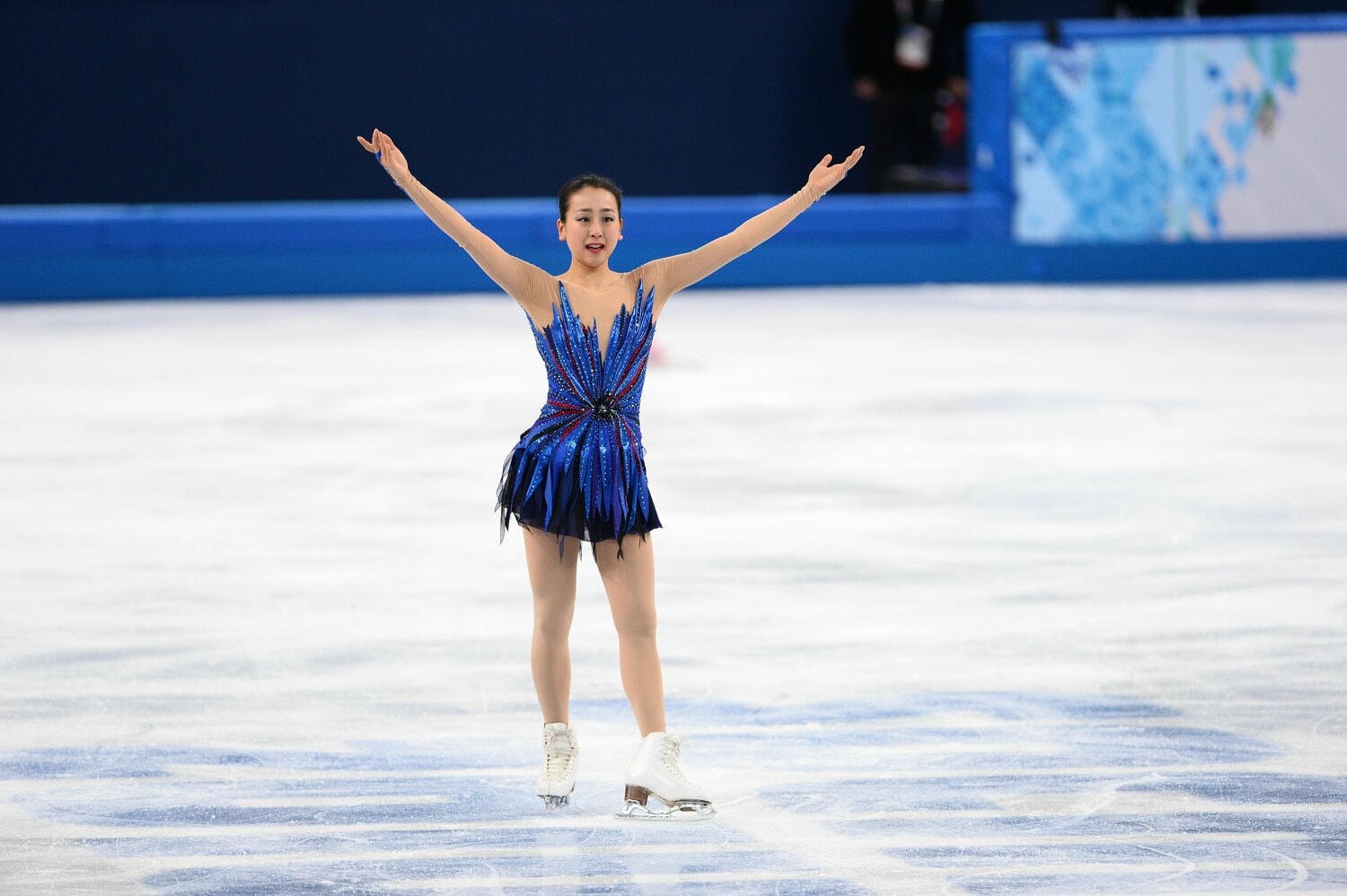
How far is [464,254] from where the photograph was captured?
13.8 meters

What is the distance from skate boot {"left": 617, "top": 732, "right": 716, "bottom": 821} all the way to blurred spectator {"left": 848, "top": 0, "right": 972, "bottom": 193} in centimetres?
1165

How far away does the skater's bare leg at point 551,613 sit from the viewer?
3662 millimetres

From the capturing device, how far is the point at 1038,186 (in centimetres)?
1341

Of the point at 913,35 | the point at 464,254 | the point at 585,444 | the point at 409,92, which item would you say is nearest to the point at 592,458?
the point at 585,444

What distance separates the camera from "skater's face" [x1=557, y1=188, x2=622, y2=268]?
3.66 meters

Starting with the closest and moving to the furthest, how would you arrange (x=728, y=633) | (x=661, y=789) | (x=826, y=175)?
(x=661, y=789), (x=826, y=175), (x=728, y=633)

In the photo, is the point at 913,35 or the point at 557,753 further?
the point at 913,35

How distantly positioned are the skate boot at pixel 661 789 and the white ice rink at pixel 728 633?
0.06 m

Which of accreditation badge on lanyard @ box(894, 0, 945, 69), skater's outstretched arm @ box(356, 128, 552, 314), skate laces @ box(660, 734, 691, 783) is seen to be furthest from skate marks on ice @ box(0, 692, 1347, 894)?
accreditation badge on lanyard @ box(894, 0, 945, 69)

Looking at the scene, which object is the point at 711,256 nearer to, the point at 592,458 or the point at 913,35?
the point at 592,458

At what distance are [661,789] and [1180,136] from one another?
34.6 ft

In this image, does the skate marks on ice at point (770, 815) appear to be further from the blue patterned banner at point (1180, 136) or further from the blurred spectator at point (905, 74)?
the blurred spectator at point (905, 74)

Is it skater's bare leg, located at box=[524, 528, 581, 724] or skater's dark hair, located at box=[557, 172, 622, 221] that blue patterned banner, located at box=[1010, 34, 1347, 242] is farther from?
skater's bare leg, located at box=[524, 528, 581, 724]

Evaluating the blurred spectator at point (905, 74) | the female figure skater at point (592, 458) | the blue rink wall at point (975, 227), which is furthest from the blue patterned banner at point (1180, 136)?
the female figure skater at point (592, 458)
